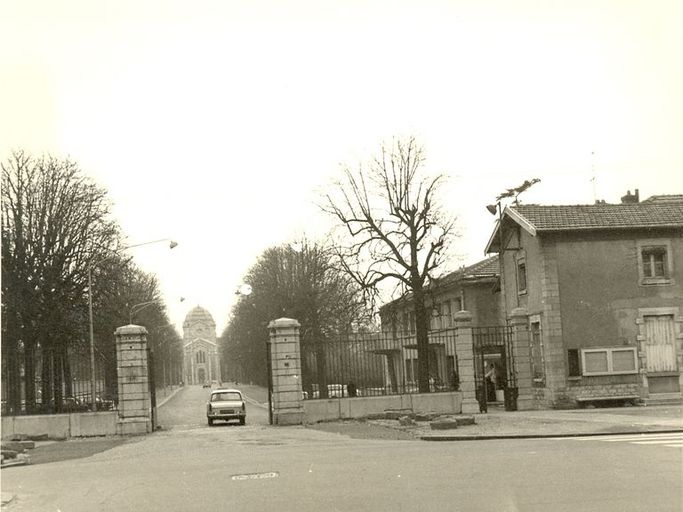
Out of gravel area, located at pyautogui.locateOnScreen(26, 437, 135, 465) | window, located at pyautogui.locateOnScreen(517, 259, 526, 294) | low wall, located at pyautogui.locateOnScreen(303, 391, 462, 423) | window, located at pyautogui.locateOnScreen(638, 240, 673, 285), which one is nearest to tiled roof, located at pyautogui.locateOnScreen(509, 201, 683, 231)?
window, located at pyautogui.locateOnScreen(638, 240, 673, 285)

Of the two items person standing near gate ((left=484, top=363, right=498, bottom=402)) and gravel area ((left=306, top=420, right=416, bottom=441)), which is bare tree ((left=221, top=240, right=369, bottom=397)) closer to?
person standing near gate ((left=484, top=363, right=498, bottom=402))

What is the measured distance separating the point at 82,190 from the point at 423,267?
16019mm

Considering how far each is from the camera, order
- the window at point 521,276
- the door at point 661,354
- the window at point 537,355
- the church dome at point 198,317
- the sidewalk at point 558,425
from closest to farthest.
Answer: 1. the sidewalk at point 558,425
2. the door at point 661,354
3. the window at point 537,355
4. the window at point 521,276
5. the church dome at point 198,317

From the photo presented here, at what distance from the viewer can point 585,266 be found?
2939 cm

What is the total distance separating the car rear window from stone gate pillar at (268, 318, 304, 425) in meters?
8.32

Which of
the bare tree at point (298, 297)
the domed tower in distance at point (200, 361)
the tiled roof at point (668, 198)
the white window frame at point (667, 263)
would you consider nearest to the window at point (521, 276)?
the white window frame at point (667, 263)

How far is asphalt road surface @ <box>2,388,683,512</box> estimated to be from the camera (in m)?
9.67

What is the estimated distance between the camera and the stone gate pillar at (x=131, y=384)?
24422 mm

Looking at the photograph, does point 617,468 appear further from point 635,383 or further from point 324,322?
point 324,322

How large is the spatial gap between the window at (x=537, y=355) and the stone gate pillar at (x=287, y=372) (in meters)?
9.35

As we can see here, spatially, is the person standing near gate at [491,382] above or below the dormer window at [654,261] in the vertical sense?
below

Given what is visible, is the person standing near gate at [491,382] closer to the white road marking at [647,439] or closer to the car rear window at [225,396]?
the car rear window at [225,396]

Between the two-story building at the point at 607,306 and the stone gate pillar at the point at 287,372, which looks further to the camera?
the two-story building at the point at 607,306

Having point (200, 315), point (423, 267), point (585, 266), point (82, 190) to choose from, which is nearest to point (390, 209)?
point (423, 267)
